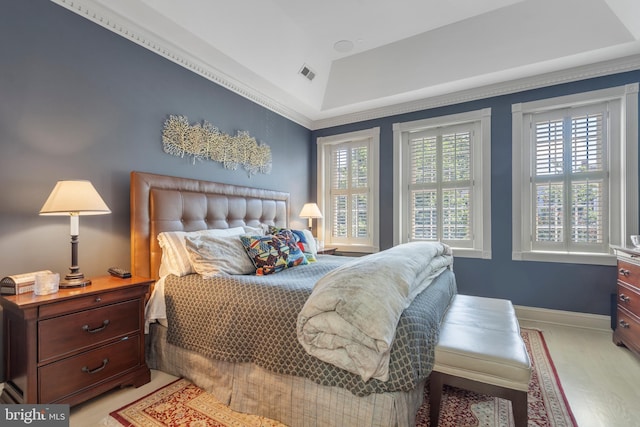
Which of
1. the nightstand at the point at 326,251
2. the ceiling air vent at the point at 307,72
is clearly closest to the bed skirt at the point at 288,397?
the nightstand at the point at 326,251

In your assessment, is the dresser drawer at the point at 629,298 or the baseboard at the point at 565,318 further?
the baseboard at the point at 565,318

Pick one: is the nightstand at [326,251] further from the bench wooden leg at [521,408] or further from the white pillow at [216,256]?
the bench wooden leg at [521,408]

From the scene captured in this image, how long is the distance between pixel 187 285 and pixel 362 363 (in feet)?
4.43

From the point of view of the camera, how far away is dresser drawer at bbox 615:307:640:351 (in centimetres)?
231

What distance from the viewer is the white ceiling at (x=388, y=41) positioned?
2.49 metres

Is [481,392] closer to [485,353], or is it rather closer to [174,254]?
[485,353]

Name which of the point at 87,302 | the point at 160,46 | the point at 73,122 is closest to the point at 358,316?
the point at 87,302

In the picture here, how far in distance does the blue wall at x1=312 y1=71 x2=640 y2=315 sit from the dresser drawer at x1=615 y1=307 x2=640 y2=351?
461mm

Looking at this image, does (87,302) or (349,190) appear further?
(349,190)

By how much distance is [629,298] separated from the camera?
2.46 metres

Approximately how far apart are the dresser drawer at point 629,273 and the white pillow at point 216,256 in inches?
118

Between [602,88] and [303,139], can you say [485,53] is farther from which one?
[303,139]

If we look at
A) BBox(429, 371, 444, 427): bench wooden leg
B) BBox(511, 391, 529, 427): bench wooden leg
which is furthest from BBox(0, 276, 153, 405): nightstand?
BBox(511, 391, 529, 427): bench wooden leg

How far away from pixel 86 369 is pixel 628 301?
13.1 ft
